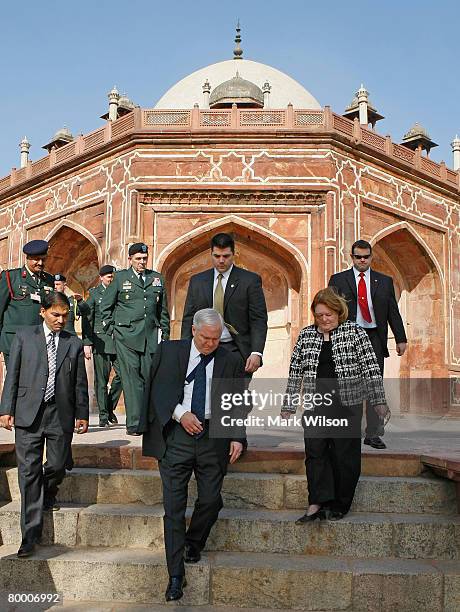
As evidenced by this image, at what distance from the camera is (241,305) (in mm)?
4723

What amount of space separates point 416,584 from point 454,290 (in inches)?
541

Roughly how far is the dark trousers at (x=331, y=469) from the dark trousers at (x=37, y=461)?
4.98ft

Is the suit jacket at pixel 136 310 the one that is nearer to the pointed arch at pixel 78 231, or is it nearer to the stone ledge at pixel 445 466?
the stone ledge at pixel 445 466

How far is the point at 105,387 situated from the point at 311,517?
435 cm

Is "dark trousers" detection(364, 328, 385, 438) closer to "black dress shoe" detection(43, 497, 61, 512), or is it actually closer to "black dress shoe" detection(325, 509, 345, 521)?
"black dress shoe" detection(325, 509, 345, 521)

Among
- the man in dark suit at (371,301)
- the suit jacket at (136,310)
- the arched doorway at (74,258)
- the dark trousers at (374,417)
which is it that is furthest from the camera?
the arched doorway at (74,258)

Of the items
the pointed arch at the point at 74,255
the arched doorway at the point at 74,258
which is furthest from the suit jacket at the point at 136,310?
the arched doorway at the point at 74,258

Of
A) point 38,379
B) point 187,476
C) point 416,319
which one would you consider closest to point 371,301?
point 187,476

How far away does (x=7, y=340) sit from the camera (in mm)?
5496

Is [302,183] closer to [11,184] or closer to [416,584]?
[11,184]

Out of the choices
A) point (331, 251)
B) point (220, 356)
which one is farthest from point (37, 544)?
point (331, 251)

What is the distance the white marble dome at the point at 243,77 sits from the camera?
22.9 meters

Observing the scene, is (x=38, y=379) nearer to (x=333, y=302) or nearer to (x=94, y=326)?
(x=333, y=302)

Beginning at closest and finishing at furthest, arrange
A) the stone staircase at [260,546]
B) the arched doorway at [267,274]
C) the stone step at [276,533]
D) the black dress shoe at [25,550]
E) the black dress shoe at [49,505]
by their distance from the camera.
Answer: the stone staircase at [260,546] → the black dress shoe at [25,550] → the stone step at [276,533] → the black dress shoe at [49,505] → the arched doorway at [267,274]
